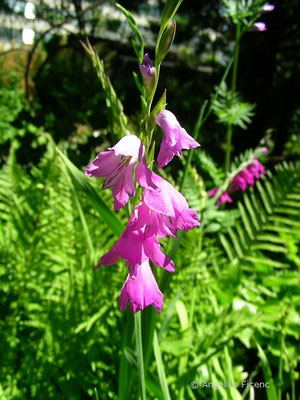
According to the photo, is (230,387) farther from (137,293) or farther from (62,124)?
(62,124)

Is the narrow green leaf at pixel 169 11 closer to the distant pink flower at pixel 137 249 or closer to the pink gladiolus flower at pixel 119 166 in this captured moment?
the pink gladiolus flower at pixel 119 166

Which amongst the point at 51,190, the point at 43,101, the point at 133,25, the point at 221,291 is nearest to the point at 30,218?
the point at 51,190

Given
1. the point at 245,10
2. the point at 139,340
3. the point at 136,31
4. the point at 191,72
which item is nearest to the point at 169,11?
the point at 136,31

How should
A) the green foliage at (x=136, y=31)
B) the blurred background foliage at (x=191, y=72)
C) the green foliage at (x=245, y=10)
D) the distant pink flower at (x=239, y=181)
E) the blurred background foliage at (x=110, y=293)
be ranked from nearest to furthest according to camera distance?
the green foliage at (x=136, y=31)
the blurred background foliage at (x=110, y=293)
the green foliage at (x=245, y=10)
the distant pink flower at (x=239, y=181)
the blurred background foliage at (x=191, y=72)

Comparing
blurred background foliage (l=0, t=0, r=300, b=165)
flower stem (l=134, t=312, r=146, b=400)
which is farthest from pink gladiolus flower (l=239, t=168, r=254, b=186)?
blurred background foliage (l=0, t=0, r=300, b=165)

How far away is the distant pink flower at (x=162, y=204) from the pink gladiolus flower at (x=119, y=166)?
0.07 ft

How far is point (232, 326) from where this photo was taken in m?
0.95

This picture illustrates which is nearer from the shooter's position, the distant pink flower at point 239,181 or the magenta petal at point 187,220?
the magenta petal at point 187,220

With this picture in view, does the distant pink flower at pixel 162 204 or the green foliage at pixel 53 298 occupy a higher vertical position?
the distant pink flower at pixel 162 204

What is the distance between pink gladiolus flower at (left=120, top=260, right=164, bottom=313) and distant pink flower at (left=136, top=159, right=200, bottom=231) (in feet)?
0.23

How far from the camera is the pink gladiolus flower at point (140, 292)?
527mm

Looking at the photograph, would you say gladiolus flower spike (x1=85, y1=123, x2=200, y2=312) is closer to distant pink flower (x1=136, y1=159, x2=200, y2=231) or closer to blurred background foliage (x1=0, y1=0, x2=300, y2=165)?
distant pink flower (x1=136, y1=159, x2=200, y2=231)

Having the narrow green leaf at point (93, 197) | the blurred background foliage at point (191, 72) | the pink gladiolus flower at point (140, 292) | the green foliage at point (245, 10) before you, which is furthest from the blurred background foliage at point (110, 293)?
the blurred background foliage at point (191, 72)

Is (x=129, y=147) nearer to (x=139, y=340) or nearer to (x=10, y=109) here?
(x=139, y=340)
